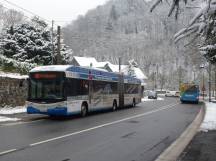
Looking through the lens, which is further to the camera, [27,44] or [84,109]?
[27,44]

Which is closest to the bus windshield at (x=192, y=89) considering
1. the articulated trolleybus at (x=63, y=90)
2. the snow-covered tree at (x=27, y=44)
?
the snow-covered tree at (x=27, y=44)

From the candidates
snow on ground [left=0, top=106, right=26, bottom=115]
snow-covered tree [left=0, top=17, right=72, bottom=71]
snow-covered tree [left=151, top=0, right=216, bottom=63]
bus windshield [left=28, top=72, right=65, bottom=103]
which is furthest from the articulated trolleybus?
snow-covered tree [left=0, top=17, right=72, bottom=71]

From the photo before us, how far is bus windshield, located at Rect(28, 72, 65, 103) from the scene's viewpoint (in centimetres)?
2108

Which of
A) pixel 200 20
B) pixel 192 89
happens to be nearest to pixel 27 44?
pixel 192 89

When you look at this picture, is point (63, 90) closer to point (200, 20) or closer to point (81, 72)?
point (81, 72)

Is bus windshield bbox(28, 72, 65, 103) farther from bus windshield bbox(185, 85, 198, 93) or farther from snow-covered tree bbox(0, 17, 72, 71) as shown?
bus windshield bbox(185, 85, 198, 93)

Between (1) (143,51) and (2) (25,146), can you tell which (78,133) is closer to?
(2) (25,146)

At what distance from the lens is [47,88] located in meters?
21.3

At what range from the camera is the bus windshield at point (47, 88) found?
21.1m

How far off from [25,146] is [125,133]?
5071 millimetres

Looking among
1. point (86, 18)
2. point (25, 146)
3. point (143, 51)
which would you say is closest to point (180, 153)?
point (25, 146)

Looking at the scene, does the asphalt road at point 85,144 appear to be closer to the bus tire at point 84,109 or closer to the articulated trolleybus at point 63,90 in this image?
the articulated trolleybus at point 63,90

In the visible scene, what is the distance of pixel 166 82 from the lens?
14812cm

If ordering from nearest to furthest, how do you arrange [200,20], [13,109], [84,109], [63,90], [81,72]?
1. [200,20]
2. [63,90]
3. [81,72]
4. [84,109]
5. [13,109]
